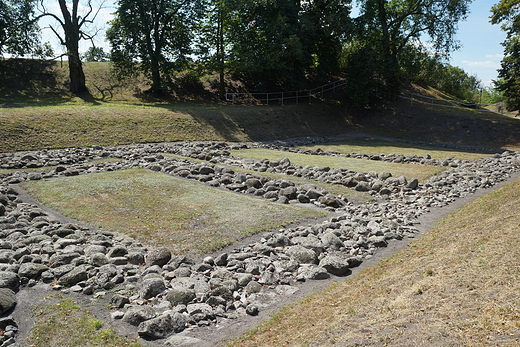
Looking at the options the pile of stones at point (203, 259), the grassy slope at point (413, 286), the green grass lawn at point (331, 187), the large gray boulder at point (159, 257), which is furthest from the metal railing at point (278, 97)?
the large gray boulder at point (159, 257)

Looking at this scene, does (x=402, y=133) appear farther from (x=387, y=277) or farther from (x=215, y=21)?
(x=387, y=277)

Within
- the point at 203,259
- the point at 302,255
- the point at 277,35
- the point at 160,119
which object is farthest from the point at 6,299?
the point at 277,35

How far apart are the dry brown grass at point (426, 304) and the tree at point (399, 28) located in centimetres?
3489

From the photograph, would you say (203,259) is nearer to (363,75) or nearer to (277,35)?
(277,35)

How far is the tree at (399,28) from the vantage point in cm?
4000

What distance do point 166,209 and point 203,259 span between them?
4075mm

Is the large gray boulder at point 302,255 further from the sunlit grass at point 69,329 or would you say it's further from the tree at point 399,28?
the tree at point 399,28

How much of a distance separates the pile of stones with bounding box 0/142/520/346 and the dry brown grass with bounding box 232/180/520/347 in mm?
1059

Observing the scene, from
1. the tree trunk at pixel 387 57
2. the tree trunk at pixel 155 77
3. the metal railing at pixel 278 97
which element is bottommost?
the metal railing at pixel 278 97

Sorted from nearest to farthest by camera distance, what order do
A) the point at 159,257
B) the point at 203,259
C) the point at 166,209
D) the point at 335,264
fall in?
the point at 335,264 → the point at 159,257 → the point at 203,259 → the point at 166,209

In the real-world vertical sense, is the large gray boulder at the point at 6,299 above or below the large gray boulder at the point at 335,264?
below

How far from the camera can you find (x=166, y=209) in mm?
A: 12805

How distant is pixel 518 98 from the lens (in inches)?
1310

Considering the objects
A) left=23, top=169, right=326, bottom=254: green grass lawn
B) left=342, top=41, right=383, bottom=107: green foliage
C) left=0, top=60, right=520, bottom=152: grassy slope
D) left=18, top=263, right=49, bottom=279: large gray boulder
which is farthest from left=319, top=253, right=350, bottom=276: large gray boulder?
left=342, top=41, right=383, bottom=107: green foliage
